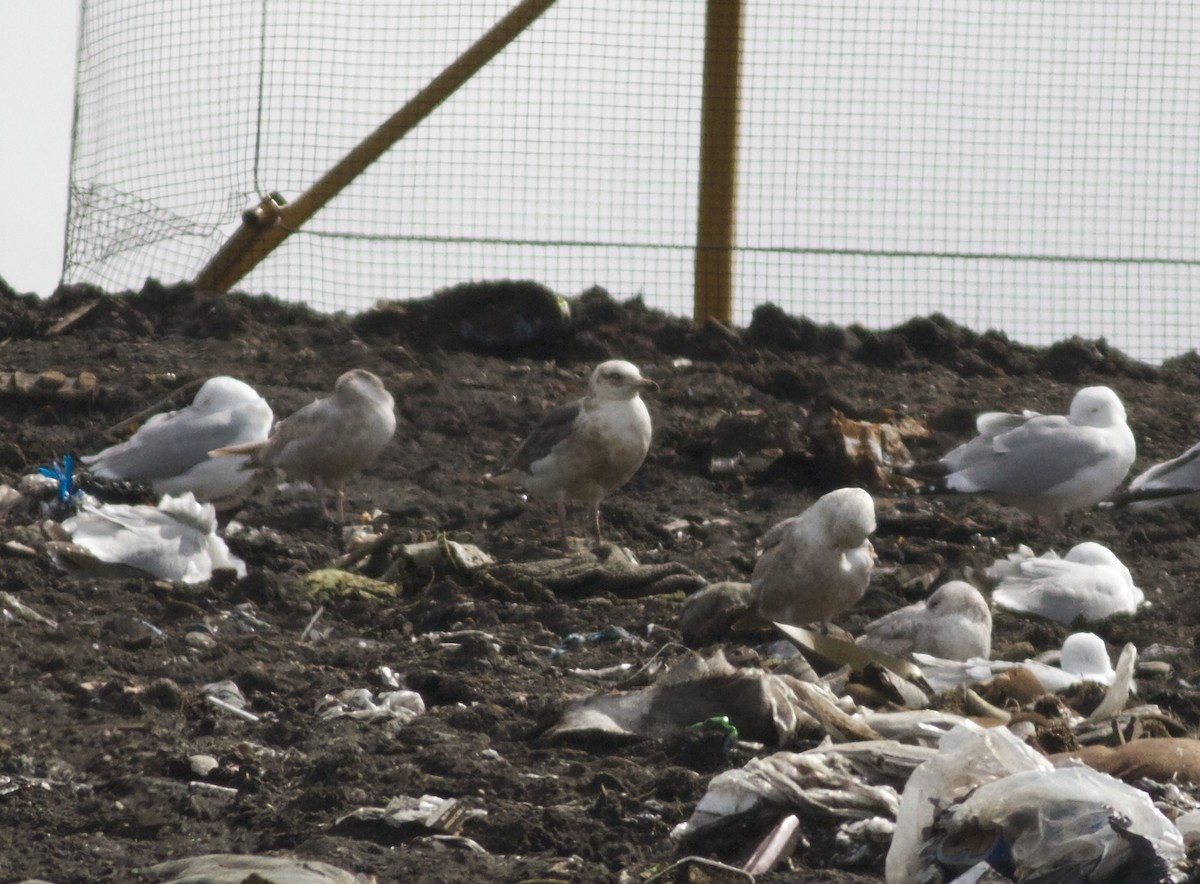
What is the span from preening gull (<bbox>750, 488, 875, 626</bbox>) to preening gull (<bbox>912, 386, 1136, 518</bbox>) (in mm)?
2409

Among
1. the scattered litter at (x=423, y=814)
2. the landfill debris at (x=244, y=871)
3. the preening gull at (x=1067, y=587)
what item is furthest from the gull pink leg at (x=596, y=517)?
the landfill debris at (x=244, y=871)

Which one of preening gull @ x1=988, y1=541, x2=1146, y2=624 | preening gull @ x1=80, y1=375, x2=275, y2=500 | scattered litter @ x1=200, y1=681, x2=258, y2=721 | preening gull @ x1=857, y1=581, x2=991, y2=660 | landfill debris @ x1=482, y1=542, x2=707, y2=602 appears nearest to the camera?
scattered litter @ x1=200, y1=681, x2=258, y2=721

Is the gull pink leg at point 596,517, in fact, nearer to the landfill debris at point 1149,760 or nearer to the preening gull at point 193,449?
the preening gull at point 193,449

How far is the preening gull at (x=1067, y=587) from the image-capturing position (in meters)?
5.99

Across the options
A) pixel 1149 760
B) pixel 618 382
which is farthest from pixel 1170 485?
pixel 1149 760

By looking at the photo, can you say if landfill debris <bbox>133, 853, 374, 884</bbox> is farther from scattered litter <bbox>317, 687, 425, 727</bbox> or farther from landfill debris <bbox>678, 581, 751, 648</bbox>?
landfill debris <bbox>678, 581, 751, 648</bbox>

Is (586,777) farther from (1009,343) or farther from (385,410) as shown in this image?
(1009,343)

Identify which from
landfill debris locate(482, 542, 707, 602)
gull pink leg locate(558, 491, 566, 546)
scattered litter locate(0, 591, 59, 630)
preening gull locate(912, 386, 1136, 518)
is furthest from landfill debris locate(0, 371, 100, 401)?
preening gull locate(912, 386, 1136, 518)

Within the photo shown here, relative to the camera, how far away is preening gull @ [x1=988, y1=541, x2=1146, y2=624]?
5.99 m

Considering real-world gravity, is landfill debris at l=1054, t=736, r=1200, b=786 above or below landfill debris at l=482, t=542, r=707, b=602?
above

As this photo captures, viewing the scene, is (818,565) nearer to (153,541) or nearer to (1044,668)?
(1044,668)

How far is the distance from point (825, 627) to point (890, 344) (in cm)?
468

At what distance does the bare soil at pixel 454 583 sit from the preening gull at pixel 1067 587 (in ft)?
0.34

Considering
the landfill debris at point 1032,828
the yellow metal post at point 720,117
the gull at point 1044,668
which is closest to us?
the landfill debris at point 1032,828
